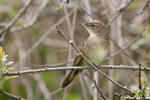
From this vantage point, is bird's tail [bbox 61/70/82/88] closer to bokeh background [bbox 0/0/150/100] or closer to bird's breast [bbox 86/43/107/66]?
bird's breast [bbox 86/43/107/66]

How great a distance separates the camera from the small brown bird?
3235 millimetres

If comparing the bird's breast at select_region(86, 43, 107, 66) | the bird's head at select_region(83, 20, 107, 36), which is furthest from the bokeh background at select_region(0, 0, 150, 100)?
the bird's breast at select_region(86, 43, 107, 66)

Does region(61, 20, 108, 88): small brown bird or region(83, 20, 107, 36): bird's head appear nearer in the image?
region(61, 20, 108, 88): small brown bird

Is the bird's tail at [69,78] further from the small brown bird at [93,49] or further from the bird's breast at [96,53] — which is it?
the bird's breast at [96,53]

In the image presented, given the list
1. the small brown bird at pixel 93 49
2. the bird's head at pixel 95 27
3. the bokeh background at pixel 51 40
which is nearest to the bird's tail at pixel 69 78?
the small brown bird at pixel 93 49

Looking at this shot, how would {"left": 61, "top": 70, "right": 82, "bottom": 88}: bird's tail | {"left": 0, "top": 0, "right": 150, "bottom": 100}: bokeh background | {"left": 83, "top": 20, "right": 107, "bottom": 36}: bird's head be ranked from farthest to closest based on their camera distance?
{"left": 0, "top": 0, "right": 150, "bottom": 100}: bokeh background < {"left": 83, "top": 20, "right": 107, "bottom": 36}: bird's head < {"left": 61, "top": 70, "right": 82, "bottom": 88}: bird's tail

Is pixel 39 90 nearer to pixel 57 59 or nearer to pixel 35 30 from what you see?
pixel 57 59

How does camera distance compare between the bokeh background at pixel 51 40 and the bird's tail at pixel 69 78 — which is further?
the bokeh background at pixel 51 40

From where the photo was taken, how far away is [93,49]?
329 centimetres

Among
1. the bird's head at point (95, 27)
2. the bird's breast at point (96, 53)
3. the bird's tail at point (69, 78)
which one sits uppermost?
the bird's head at point (95, 27)

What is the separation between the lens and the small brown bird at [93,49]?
3235mm

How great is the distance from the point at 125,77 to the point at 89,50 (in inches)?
76.2

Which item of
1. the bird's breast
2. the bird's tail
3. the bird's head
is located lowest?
the bird's tail

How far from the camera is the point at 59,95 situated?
530 centimetres
